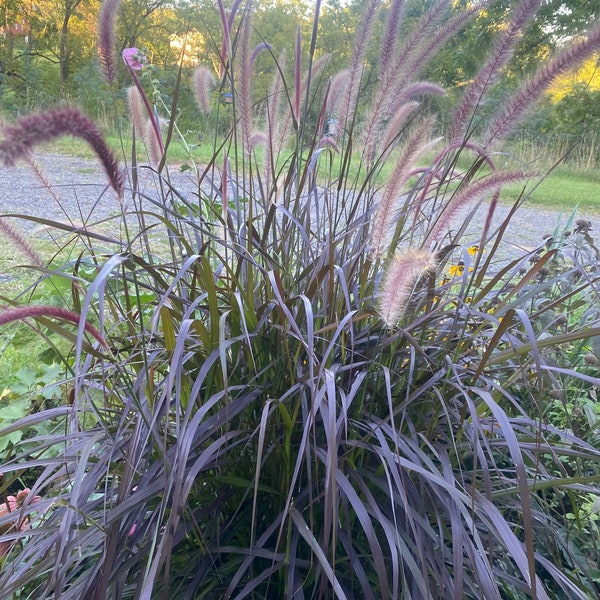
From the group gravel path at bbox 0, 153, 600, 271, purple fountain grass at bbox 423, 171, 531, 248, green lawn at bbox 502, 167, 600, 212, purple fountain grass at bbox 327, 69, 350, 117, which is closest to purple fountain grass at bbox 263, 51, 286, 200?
purple fountain grass at bbox 327, 69, 350, 117

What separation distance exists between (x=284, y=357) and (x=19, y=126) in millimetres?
540

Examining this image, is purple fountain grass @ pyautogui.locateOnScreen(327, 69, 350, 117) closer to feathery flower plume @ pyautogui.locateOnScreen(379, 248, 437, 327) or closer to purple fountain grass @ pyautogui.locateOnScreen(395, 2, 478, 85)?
purple fountain grass @ pyautogui.locateOnScreen(395, 2, 478, 85)

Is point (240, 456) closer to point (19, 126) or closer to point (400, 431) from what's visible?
point (400, 431)

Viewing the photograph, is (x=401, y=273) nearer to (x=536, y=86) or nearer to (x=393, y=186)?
(x=393, y=186)

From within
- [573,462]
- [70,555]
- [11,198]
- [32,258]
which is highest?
[32,258]

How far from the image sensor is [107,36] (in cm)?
93

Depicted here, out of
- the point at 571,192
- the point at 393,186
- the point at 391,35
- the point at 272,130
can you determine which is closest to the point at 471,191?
the point at 393,186

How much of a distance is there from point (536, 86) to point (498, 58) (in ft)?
0.29

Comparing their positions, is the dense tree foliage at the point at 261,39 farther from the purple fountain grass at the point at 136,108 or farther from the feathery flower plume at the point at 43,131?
the feathery flower plume at the point at 43,131

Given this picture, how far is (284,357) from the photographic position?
93 centimetres

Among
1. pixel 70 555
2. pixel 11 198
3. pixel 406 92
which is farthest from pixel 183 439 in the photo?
pixel 11 198

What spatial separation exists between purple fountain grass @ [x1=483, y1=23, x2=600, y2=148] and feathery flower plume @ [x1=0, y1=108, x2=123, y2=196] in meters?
0.69

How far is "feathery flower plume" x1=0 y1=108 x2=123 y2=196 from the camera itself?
55 centimetres

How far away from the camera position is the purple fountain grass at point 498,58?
927 millimetres
